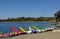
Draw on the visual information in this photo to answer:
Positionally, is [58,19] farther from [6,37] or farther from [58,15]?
[6,37]

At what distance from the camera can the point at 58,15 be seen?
345 ft

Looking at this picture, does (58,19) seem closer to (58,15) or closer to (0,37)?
(58,15)

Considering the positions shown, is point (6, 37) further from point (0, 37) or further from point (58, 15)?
point (58, 15)

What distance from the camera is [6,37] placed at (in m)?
29.5

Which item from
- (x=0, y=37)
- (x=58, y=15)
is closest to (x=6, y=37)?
(x=0, y=37)

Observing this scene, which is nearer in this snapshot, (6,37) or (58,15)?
(6,37)

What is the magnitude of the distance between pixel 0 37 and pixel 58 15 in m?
78.4

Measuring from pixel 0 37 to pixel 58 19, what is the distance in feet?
275

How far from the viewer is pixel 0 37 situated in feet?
96.9

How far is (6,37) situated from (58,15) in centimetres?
7824

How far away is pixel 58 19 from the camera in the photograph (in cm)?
11075

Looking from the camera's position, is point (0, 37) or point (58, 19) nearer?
point (0, 37)

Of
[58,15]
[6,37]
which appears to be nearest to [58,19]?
[58,15]

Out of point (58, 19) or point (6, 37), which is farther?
point (58, 19)
